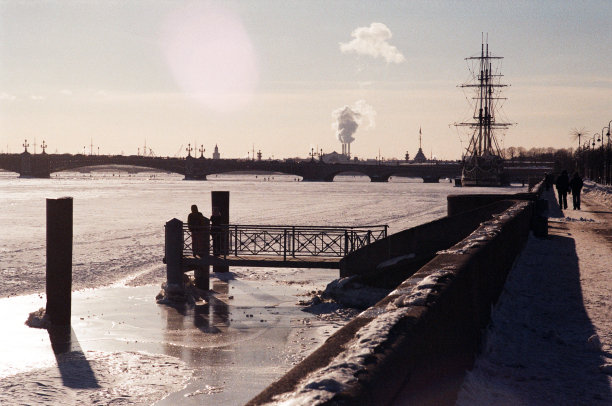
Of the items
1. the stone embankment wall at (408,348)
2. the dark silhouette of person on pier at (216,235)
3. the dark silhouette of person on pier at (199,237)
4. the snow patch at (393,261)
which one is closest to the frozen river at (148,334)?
the dark silhouette of person on pier at (216,235)

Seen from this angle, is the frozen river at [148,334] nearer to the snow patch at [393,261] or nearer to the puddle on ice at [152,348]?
the puddle on ice at [152,348]

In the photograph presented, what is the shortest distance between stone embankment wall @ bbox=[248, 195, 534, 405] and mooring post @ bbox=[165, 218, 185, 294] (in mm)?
11535

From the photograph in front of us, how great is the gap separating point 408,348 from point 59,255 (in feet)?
43.7

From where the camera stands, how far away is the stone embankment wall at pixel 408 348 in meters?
3.66

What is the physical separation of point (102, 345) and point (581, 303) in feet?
27.4

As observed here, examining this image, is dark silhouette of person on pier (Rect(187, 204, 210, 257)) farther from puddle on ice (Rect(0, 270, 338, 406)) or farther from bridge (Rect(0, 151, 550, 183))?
bridge (Rect(0, 151, 550, 183))

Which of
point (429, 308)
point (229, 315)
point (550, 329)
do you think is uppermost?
point (429, 308)

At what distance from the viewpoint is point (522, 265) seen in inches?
621

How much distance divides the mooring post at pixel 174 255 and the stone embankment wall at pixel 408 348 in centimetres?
1154

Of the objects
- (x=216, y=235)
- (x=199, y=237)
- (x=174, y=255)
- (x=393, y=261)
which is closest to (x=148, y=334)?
(x=174, y=255)

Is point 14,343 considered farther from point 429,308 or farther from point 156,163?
point 156,163

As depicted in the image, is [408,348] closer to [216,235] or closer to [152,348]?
[152,348]

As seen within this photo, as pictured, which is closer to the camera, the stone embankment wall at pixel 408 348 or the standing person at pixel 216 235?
the stone embankment wall at pixel 408 348

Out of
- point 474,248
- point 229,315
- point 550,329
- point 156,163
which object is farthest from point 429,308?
point 156,163
